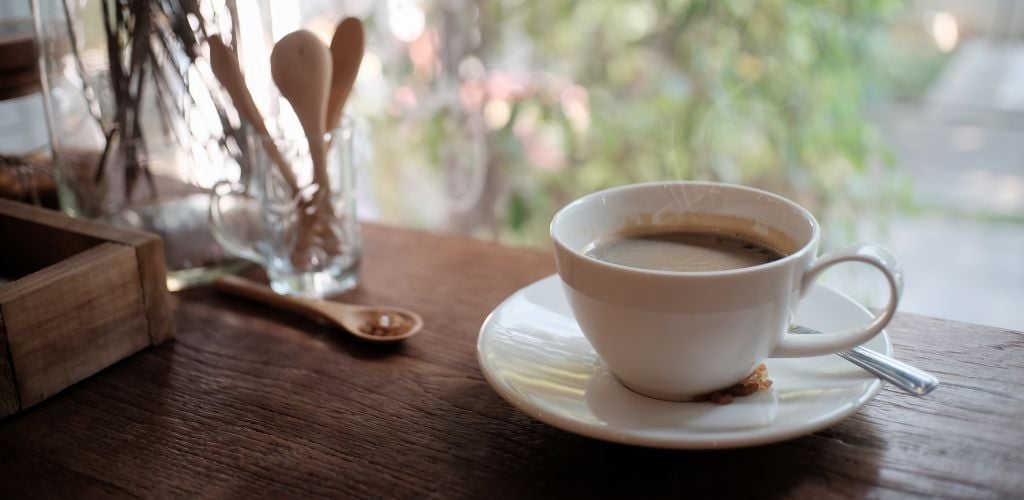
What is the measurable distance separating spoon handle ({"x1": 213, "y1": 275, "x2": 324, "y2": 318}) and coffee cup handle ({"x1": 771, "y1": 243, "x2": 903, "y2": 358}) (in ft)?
1.25

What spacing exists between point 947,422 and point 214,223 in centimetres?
60

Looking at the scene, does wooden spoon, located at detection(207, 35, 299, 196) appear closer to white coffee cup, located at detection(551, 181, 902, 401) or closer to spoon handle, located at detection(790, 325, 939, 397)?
white coffee cup, located at detection(551, 181, 902, 401)

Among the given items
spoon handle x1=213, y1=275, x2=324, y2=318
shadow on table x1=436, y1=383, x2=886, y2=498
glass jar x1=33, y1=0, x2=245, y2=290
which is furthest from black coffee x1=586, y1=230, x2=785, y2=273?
glass jar x1=33, y1=0, x2=245, y2=290

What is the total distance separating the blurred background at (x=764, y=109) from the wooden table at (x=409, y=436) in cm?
96

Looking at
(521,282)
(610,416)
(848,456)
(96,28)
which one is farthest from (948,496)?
(96,28)

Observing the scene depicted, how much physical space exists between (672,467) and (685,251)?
157 millimetres

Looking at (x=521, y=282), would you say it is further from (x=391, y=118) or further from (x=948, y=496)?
(x=391, y=118)

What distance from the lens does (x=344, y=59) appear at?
0.76 metres

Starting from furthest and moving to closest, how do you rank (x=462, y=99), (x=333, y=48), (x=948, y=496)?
(x=462, y=99)
(x=333, y=48)
(x=948, y=496)

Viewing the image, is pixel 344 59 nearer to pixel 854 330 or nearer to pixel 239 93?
pixel 239 93

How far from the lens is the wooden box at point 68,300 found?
0.61 m

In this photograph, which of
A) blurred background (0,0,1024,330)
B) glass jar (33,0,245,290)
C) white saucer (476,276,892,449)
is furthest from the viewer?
blurred background (0,0,1024,330)

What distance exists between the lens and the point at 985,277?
167cm

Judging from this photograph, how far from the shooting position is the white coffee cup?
Answer: 51 cm
